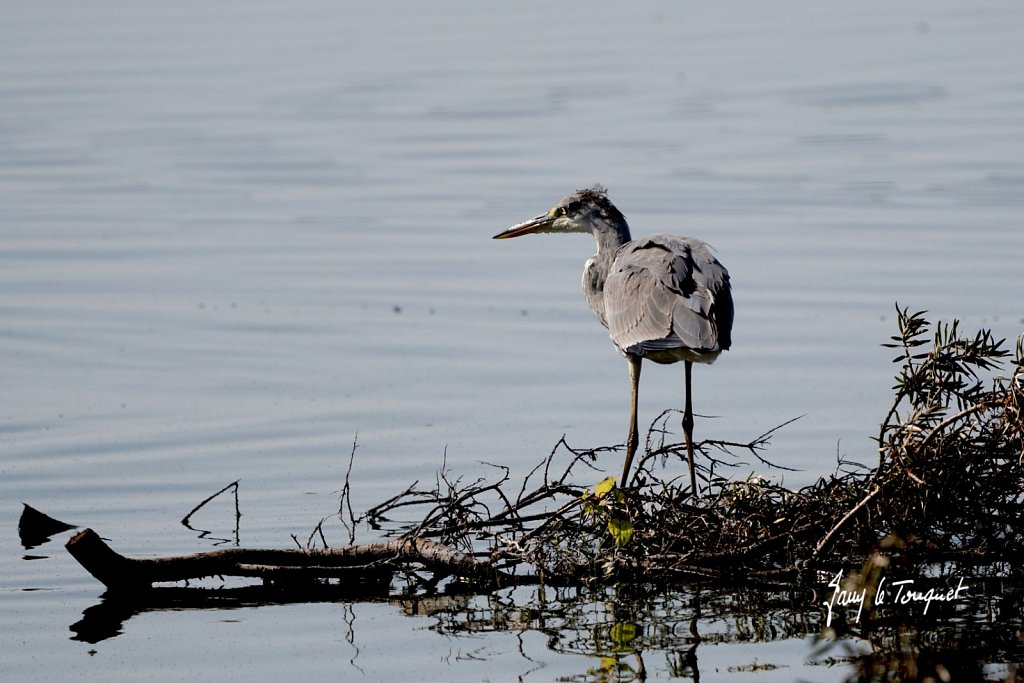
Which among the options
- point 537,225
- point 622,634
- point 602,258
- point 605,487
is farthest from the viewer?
point 537,225

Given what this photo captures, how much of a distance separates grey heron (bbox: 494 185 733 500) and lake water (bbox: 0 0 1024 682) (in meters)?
0.91

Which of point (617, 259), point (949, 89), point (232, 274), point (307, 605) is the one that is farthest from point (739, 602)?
point (949, 89)

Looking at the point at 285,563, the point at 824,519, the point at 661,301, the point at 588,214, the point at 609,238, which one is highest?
the point at 588,214

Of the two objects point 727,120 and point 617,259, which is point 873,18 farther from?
point 617,259

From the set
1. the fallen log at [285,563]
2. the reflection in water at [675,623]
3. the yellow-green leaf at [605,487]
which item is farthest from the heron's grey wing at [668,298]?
the fallen log at [285,563]

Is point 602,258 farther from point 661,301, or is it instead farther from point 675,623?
point 675,623

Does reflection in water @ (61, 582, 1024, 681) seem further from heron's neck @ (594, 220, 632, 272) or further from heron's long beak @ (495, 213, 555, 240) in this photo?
heron's long beak @ (495, 213, 555, 240)

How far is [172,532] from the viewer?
8016 millimetres

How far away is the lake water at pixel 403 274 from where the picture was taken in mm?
7957

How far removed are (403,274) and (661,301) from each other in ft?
21.2

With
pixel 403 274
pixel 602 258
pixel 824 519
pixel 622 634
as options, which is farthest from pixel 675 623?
pixel 403 274

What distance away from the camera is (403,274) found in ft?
→ 46.8

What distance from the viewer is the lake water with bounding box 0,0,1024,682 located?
7957 millimetres

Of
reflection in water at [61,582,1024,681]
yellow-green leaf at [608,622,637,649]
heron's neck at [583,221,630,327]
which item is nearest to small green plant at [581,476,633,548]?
reflection in water at [61,582,1024,681]
